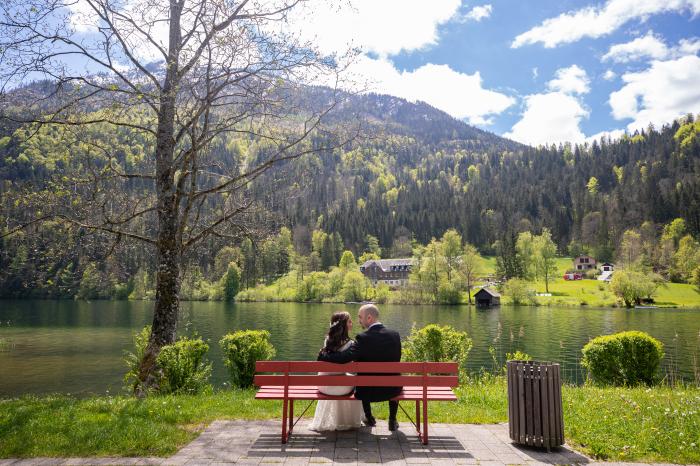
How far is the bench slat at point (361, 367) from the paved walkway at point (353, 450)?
988 millimetres

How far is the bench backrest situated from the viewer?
656 centimetres

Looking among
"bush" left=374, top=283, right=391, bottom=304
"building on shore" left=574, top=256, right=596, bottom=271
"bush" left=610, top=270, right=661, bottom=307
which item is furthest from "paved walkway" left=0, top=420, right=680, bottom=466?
"building on shore" left=574, top=256, right=596, bottom=271

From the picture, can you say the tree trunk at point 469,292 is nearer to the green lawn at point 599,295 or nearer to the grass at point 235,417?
the green lawn at point 599,295

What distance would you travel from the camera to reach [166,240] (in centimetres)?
1188

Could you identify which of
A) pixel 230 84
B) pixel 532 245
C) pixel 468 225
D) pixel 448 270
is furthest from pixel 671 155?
pixel 230 84

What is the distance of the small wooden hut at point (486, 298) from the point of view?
82.4 meters

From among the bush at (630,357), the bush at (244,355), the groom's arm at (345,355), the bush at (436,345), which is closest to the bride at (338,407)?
the groom's arm at (345,355)

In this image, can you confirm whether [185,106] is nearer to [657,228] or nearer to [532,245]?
[532,245]

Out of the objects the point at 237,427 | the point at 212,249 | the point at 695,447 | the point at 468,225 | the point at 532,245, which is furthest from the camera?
the point at 468,225

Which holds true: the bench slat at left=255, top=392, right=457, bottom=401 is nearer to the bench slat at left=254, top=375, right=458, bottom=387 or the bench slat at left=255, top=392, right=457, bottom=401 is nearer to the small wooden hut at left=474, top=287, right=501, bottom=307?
the bench slat at left=254, top=375, right=458, bottom=387

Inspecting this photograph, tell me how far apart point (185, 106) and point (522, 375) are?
1040cm

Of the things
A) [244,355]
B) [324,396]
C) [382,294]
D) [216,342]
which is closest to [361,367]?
[324,396]

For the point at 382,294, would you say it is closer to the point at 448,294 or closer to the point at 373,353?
the point at 448,294

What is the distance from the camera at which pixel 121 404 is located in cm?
891
